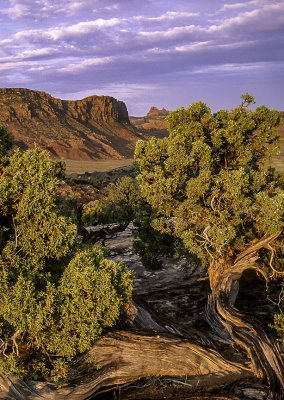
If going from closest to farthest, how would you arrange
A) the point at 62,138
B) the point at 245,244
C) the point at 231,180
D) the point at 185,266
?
the point at 231,180, the point at 245,244, the point at 185,266, the point at 62,138

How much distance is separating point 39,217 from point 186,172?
28.2ft

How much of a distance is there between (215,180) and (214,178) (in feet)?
0.40

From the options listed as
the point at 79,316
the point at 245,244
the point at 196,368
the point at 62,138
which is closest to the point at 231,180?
the point at 245,244

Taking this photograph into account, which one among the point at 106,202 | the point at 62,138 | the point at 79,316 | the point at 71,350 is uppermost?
the point at 62,138

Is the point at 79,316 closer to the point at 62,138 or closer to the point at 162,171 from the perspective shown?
the point at 162,171

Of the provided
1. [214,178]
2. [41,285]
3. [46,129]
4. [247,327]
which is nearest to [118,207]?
[214,178]

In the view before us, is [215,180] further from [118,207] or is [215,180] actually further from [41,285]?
[118,207]

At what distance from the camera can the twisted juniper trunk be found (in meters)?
11.2

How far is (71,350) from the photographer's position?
965 centimetres

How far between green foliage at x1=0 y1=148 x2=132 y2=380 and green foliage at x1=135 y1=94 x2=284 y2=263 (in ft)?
19.0

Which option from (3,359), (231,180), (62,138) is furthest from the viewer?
(62,138)

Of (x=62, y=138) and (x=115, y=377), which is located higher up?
(x=62, y=138)

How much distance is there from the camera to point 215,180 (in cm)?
1532

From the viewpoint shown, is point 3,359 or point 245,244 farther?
point 245,244
